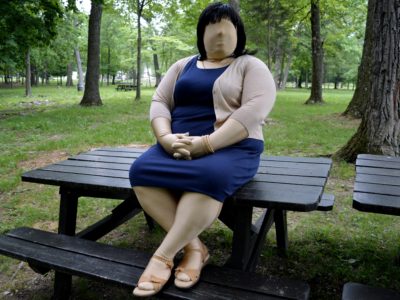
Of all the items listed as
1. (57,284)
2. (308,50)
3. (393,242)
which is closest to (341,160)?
(393,242)

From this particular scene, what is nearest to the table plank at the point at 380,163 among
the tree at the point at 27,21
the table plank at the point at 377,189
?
the table plank at the point at 377,189

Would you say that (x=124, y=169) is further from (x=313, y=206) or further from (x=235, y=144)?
(x=313, y=206)

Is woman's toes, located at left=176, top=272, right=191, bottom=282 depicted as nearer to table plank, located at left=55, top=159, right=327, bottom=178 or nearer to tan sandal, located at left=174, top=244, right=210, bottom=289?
tan sandal, located at left=174, top=244, right=210, bottom=289

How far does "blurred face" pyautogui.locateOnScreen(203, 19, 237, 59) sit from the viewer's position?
2369 mm

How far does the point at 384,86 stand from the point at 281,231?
103 inches

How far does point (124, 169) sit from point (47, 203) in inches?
74.3

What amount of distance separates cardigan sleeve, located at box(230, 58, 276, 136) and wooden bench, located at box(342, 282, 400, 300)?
3.16 feet

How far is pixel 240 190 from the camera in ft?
6.78

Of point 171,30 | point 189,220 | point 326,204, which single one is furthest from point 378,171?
point 171,30

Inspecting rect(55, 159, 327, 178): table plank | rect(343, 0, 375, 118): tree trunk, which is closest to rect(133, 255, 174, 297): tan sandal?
rect(55, 159, 327, 178): table plank

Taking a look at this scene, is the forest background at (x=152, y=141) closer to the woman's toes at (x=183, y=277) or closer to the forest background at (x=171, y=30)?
the forest background at (x=171, y=30)

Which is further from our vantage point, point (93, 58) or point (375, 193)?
point (93, 58)

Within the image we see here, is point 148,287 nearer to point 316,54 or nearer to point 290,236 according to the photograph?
point 290,236

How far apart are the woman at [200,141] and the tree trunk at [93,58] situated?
38.2ft
